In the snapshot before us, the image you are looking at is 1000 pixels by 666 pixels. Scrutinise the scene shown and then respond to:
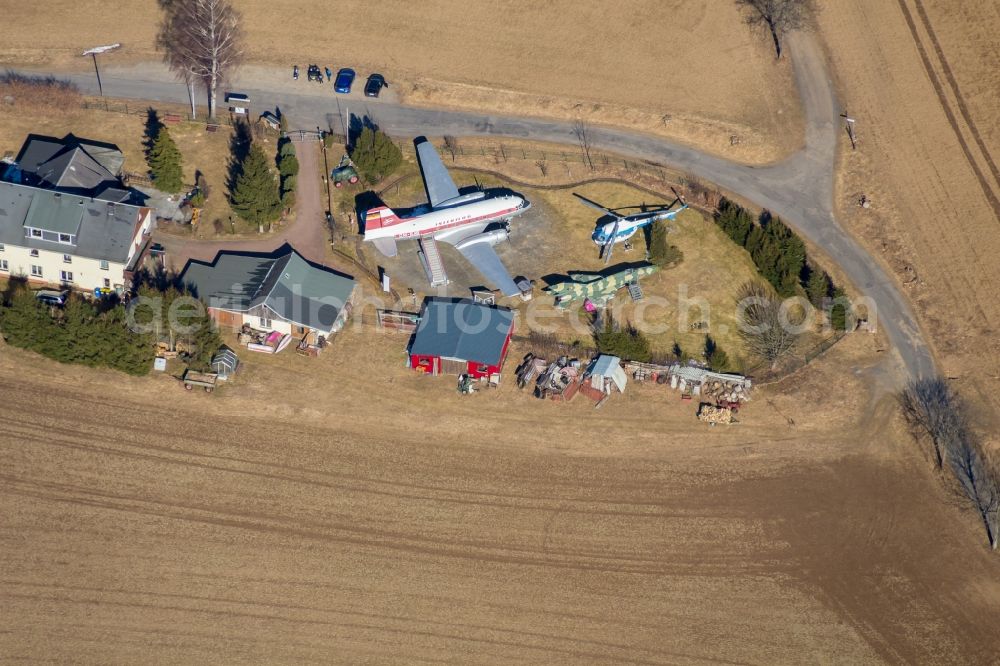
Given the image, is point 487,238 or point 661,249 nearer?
point 487,238

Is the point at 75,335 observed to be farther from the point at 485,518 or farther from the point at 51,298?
the point at 485,518

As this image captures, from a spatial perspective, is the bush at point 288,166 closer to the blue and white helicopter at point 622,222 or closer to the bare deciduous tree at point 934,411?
the blue and white helicopter at point 622,222

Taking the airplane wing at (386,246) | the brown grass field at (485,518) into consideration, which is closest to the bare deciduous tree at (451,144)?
the airplane wing at (386,246)

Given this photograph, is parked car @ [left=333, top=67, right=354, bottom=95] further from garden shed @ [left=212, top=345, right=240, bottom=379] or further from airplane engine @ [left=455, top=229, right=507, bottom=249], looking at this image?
garden shed @ [left=212, top=345, right=240, bottom=379]

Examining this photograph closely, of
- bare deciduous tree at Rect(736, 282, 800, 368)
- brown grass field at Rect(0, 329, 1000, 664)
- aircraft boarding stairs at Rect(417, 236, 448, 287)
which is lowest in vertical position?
brown grass field at Rect(0, 329, 1000, 664)

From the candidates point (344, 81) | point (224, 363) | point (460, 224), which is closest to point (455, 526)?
point (224, 363)

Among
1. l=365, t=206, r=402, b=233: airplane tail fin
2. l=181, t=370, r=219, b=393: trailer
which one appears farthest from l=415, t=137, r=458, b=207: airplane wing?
l=181, t=370, r=219, b=393: trailer
